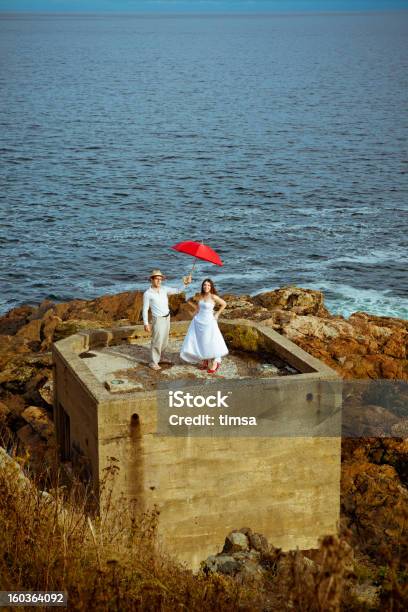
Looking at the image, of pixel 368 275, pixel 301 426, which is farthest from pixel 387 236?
pixel 301 426

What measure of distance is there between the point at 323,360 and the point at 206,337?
6.75 metres

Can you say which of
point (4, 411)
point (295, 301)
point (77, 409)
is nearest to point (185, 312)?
point (295, 301)

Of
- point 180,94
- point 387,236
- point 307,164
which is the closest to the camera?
point 387,236

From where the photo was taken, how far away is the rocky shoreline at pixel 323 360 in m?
18.0

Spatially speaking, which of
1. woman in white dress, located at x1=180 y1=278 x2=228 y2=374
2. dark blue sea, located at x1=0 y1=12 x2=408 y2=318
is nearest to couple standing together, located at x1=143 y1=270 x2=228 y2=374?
woman in white dress, located at x1=180 y1=278 x2=228 y2=374

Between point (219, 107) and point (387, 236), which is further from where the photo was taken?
point (219, 107)

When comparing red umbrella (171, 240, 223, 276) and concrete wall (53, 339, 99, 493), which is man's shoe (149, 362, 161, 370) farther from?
red umbrella (171, 240, 223, 276)

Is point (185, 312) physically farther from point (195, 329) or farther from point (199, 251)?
point (199, 251)

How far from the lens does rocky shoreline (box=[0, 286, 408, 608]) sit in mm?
18016

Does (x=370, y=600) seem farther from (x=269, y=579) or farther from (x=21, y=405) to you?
(x=21, y=405)

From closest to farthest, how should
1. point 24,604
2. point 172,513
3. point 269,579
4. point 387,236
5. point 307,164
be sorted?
point 24,604 → point 269,579 → point 172,513 → point 387,236 → point 307,164

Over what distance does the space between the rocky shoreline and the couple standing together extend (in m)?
2.82

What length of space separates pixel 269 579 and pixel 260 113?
80204 millimetres

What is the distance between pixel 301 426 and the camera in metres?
14.9
